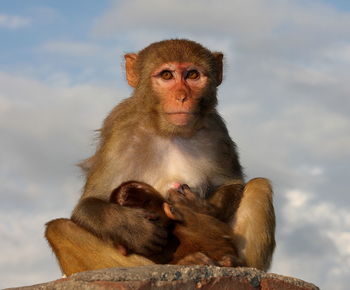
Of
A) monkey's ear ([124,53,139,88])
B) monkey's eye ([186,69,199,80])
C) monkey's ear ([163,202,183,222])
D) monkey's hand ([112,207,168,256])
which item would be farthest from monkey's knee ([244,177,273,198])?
monkey's ear ([124,53,139,88])

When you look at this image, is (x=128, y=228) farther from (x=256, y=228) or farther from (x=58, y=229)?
(x=256, y=228)

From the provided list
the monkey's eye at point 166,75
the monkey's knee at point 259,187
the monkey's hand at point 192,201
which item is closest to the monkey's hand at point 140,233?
the monkey's hand at point 192,201

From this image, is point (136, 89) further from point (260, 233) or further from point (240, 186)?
point (260, 233)

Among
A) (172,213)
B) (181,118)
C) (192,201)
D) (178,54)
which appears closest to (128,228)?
(172,213)

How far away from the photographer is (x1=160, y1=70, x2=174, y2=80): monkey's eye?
22.0ft

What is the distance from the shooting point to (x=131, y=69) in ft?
24.0

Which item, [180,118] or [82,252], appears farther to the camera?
[180,118]

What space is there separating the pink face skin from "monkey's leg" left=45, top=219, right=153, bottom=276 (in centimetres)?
128

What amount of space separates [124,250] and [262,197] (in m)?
1.31

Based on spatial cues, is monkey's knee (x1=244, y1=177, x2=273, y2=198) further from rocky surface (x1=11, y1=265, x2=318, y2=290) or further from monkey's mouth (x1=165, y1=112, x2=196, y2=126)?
rocky surface (x1=11, y1=265, x2=318, y2=290)

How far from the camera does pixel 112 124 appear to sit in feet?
22.8

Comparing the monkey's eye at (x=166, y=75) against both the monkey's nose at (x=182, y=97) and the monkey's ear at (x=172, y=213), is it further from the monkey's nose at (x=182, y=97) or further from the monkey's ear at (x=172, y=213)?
the monkey's ear at (x=172, y=213)

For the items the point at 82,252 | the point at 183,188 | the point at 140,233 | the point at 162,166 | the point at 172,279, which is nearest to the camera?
the point at 172,279

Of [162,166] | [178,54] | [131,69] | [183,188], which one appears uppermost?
[131,69]
